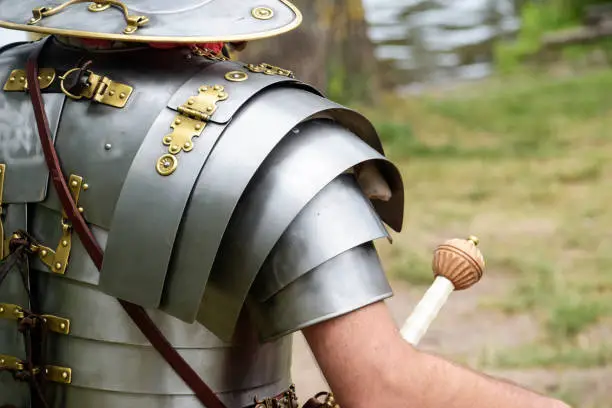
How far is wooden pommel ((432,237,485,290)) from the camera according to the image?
5.22 ft

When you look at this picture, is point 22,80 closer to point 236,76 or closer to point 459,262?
point 236,76

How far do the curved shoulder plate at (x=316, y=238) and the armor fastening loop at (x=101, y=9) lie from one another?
35 centimetres

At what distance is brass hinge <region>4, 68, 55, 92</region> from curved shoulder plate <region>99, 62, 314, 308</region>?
0.21 m

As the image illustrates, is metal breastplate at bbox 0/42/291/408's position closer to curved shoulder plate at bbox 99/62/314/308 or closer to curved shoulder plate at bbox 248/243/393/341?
curved shoulder plate at bbox 99/62/314/308

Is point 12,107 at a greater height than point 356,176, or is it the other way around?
point 12,107

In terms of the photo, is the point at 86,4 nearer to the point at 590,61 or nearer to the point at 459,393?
the point at 459,393

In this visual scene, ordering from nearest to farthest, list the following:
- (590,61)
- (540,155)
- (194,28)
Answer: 1. (194,28)
2. (540,155)
3. (590,61)

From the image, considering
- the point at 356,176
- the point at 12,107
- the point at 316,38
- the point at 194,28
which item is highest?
the point at 194,28

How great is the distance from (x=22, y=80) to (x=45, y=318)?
342 millimetres

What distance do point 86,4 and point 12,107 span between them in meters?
0.18

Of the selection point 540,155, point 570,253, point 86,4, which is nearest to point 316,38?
point 570,253

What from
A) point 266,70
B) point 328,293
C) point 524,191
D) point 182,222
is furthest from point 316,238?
point 524,191

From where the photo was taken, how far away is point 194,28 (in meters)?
1.56

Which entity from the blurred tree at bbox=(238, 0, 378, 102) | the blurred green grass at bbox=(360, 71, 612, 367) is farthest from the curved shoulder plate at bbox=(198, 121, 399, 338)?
the blurred tree at bbox=(238, 0, 378, 102)
